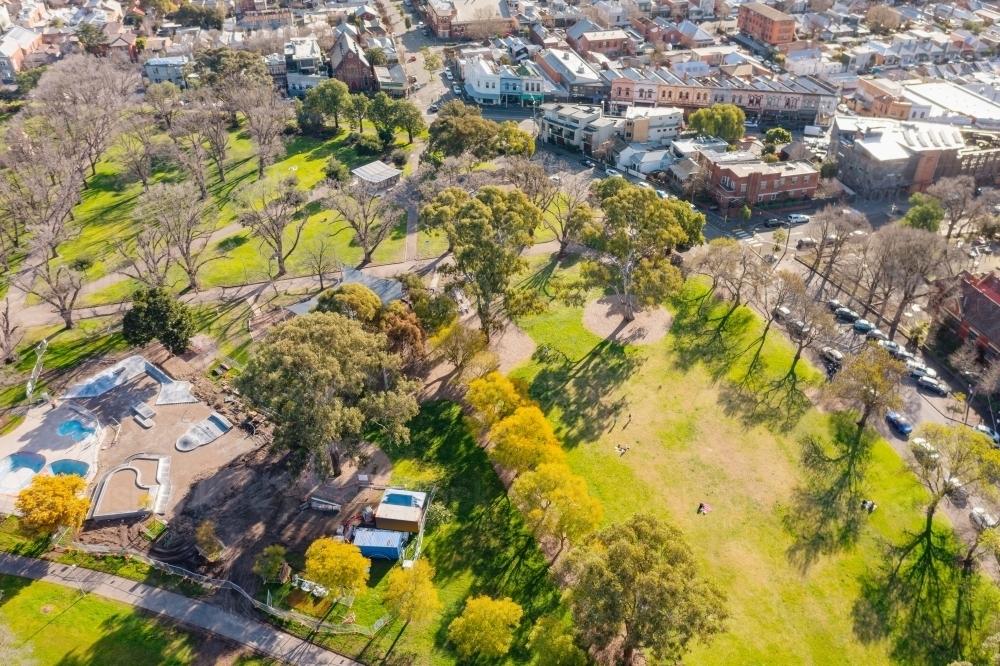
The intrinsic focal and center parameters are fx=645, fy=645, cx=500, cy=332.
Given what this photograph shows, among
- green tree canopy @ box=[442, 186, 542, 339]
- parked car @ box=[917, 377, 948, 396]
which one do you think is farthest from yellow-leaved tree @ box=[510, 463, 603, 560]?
parked car @ box=[917, 377, 948, 396]

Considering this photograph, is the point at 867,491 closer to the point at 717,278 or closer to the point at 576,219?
the point at 717,278

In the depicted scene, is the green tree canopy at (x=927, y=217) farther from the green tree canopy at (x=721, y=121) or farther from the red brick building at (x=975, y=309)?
the green tree canopy at (x=721, y=121)

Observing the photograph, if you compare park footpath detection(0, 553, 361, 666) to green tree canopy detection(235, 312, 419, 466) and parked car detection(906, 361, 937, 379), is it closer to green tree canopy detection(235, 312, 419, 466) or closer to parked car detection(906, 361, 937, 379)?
green tree canopy detection(235, 312, 419, 466)

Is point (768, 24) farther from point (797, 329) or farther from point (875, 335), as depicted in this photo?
point (797, 329)

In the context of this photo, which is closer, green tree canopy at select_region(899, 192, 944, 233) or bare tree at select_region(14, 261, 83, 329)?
bare tree at select_region(14, 261, 83, 329)

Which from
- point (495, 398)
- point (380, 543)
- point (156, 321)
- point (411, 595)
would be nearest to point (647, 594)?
point (411, 595)

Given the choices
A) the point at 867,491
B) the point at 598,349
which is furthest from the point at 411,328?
the point at 867,491
